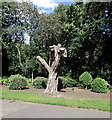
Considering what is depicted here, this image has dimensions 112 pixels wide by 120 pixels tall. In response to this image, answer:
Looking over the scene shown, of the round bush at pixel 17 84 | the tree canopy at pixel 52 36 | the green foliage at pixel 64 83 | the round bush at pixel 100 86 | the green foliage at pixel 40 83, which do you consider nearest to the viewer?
the round bush at pixel 17 84

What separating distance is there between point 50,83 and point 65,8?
597 inches

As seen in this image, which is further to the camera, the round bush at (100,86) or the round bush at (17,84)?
the round bush at (100,86)

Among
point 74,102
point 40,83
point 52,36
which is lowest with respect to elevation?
point 74,102

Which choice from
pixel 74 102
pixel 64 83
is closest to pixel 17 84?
pixel 64 83

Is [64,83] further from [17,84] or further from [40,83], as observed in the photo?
[17,84]

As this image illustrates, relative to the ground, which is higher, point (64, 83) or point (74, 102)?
point (74, 102)

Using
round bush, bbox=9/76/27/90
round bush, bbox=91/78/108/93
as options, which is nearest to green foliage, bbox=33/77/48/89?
round bush, bbox=9/76/27/90

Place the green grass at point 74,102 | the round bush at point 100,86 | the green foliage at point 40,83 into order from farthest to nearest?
the green foliage at point 40,83
the round bush at point 100,86
the green grass at point 74,102

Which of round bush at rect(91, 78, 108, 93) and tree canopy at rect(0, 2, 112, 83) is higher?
tree canopy at rect(0, 2, 112, 83)

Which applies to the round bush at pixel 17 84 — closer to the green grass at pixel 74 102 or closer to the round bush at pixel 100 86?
the green grass at pixel 74 102

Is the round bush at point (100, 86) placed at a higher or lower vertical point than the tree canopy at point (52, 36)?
lower

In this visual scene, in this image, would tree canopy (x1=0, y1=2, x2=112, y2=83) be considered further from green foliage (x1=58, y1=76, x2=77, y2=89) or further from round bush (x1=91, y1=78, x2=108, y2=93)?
round bush (x1=91, y1=78, x2=108, y2=93)

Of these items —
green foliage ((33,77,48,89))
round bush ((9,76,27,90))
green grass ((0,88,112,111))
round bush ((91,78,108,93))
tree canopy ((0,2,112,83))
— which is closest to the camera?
green grass ((0,88,112,111))

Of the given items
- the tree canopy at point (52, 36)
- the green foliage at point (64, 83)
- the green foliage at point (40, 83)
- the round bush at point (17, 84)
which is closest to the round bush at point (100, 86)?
the green foliage at point (64, 83)
